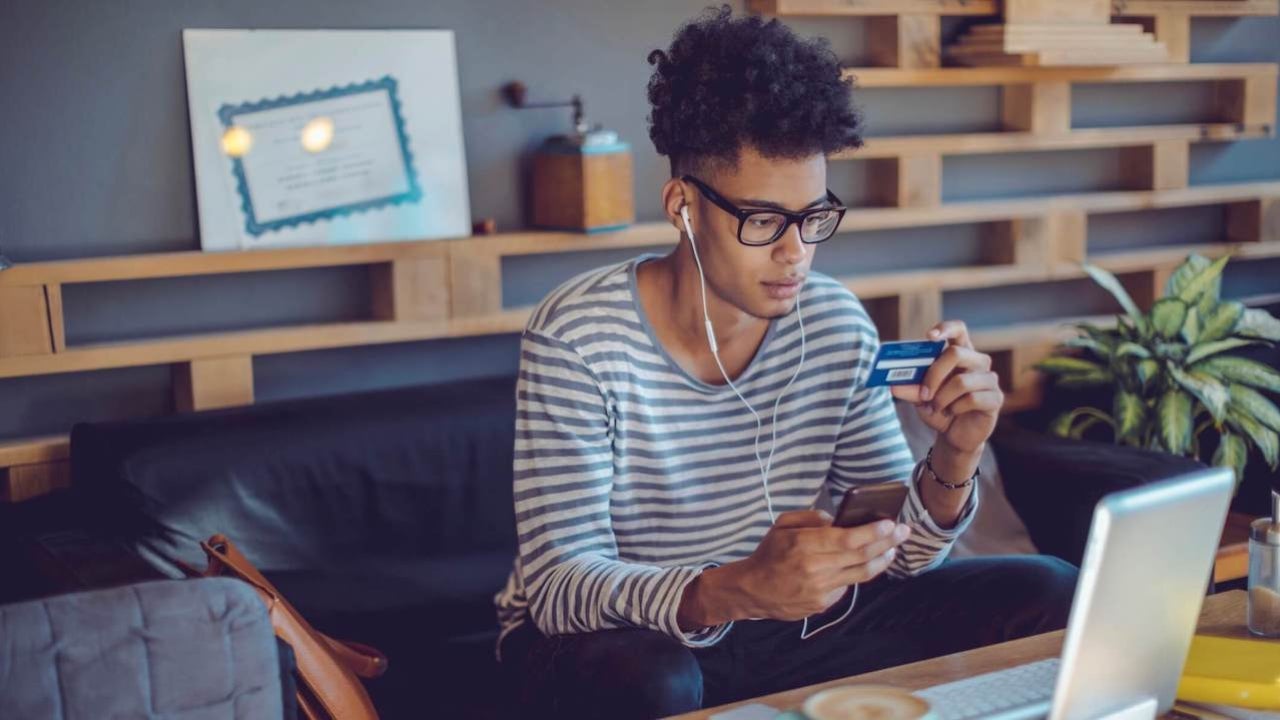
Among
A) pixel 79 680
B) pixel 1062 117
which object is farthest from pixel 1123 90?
pixel 79 680

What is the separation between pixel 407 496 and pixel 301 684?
75 cm

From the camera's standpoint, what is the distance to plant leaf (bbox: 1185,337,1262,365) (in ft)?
9.77

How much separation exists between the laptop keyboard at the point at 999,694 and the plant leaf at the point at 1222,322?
1.77 metres

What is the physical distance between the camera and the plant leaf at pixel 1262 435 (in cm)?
294

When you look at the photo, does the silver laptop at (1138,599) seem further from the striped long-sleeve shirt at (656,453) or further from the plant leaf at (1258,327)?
the plant leaf at (1258,327)

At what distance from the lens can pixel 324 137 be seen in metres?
2.68

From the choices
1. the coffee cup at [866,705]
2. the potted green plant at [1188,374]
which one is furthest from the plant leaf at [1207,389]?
the coffee cup at [866,705]

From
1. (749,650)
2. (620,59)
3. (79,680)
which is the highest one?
(620,59)

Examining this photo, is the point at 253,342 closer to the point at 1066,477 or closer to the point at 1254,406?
the point at 1066,477

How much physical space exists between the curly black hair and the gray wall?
999 millimetres

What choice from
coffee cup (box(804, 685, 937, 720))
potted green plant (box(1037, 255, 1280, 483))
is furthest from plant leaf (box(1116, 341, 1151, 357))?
coffee cup (box(804, 685, 937, 720))

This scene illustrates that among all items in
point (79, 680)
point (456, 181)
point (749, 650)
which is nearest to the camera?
point (79, 680)

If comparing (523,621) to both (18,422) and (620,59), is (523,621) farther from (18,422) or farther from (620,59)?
(620,59)

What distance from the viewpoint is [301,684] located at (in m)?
1.72
